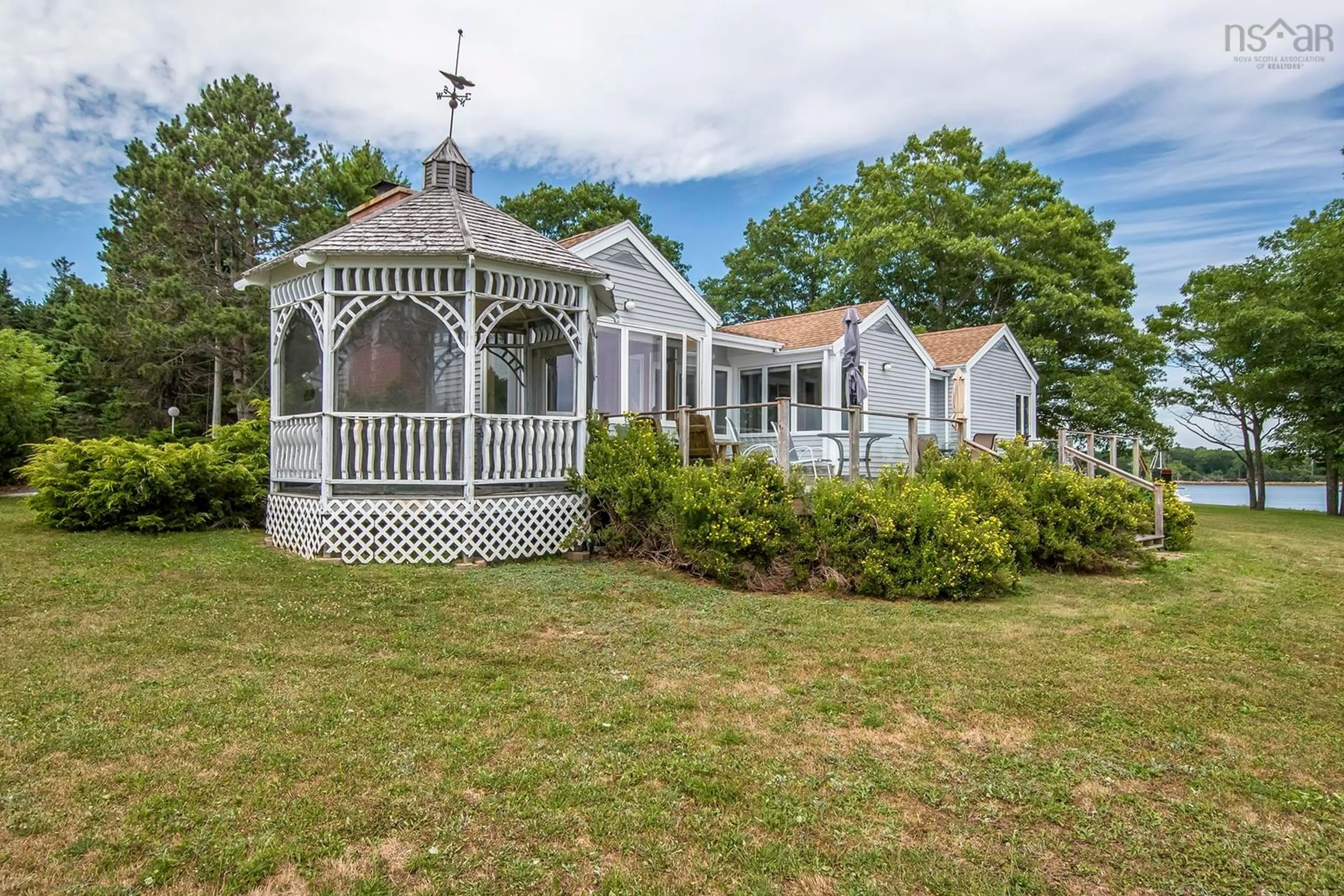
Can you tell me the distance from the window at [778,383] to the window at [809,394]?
0.61 ft

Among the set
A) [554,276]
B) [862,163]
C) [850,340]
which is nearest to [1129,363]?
[862,163]

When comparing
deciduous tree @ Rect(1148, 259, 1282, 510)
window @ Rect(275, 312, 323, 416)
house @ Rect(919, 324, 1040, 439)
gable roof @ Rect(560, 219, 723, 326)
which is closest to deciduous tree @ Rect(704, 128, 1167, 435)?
deciduous tree @ Rect(1148, 259, 1282, 510)

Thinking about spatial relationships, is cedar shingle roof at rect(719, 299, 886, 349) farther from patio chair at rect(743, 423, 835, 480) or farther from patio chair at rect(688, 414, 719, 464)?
patio chair at rect(688, 414, 719, 464)

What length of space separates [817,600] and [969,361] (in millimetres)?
14245

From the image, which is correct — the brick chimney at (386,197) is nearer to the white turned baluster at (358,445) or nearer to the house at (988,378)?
the white turned baluster at (358,445)

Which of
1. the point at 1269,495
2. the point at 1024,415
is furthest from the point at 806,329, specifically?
the point at 1269,495

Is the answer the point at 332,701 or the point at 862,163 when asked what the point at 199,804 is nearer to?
the point at 332,701

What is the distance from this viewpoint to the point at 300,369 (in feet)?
30.5

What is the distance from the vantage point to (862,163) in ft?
111

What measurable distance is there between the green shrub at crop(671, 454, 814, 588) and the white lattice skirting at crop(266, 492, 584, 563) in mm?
1998

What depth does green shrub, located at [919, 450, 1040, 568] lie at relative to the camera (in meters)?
8.38

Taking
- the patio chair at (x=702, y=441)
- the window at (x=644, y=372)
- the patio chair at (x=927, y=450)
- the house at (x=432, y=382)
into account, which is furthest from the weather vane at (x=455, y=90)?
the patio chair at (x=927, y=450)

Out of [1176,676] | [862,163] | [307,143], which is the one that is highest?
[862,163]

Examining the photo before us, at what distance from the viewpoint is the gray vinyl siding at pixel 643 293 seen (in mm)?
12648
